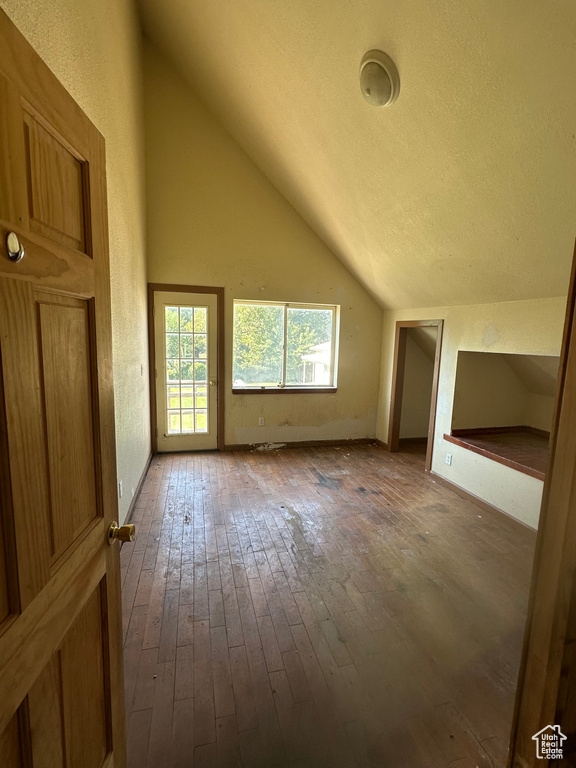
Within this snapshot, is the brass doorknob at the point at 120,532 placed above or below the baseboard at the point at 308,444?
above

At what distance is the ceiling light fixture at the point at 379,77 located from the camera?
187cm

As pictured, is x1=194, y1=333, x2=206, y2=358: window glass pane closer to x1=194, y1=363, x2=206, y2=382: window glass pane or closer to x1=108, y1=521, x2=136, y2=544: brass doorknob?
x1=194, y1=363, x2=206, y2=382: window glass pane

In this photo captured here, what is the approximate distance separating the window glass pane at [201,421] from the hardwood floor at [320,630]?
1.29m

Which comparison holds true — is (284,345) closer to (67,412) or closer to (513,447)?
(513,447)

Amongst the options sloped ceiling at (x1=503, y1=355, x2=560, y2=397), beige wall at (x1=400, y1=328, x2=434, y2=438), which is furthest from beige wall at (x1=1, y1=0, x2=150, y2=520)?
sloped ceiling at (x1=503, y1=355, x2=560, y2=397)

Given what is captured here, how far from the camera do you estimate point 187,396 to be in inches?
173

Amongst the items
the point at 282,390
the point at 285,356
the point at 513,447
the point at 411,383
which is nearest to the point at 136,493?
the point at 282,390

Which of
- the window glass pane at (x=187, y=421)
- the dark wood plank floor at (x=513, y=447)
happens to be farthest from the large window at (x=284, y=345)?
the dark wood plank floor at (x=513, y=447)

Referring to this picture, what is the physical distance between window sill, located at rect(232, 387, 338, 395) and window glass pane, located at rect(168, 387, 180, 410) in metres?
0.68

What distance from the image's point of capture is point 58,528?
2.51 feet

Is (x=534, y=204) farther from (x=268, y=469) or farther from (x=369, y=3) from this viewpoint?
(x=268, y=469)

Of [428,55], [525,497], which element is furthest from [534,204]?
[525,497]

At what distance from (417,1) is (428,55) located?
0.21m

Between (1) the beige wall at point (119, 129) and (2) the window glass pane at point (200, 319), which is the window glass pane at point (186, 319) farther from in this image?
(1) the beige wall at point (119, 129)
